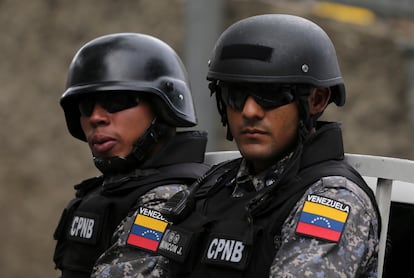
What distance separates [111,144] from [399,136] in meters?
5.36

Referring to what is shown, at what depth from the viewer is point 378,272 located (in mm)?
3510

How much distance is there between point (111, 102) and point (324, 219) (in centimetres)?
147

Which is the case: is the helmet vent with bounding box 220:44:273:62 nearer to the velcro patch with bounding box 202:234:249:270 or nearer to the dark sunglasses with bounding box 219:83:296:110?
the dark sunglasses with bounding box 219:83:296:110

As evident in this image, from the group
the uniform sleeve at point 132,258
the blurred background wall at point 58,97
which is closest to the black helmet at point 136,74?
the uniform sleeve at point 132,258

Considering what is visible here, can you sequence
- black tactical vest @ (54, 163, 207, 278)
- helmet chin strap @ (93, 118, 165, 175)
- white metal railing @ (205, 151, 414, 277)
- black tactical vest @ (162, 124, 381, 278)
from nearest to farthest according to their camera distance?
black tactical vest @ (162, 124, 381, 278)
white metal railing @ (205, 151, 414, 277)
black tactical vest @ (54, 163, 207, 278)
helmet chin strap @ (93, 118, 165, 175)

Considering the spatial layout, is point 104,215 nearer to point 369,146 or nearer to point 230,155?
point 230,155

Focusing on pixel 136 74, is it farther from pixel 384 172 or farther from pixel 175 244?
pixel 384 172

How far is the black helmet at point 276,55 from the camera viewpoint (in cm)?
352

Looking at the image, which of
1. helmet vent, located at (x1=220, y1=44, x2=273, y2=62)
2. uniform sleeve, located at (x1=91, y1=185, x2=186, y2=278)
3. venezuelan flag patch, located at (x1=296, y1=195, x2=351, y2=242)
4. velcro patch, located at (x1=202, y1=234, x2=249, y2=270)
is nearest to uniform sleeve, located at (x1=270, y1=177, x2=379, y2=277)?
venezuelan flag patch, located at (x1=296, y1=195, x2=351, y2=242)

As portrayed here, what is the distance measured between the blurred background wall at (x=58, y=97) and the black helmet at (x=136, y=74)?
4480 millimetres

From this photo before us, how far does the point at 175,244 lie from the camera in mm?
3678

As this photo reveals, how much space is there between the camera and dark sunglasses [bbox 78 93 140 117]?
444 cm

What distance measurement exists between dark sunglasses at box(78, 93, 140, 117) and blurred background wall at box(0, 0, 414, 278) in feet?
15.2

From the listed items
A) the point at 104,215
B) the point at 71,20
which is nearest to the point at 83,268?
the point at 104,215
